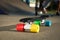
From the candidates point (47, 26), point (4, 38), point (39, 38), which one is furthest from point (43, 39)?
point (47, 26)

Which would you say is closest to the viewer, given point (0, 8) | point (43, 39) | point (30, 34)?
point (43, 39)

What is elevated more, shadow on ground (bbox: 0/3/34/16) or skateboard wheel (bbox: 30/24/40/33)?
shadow on ground (bbox: 0/3/34/16)

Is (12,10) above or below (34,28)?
above

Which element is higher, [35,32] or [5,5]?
[5,5]

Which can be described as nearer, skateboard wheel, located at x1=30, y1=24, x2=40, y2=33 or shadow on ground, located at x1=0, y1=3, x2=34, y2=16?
skateboard wheel, located at x1=30, y1=24, x2=40, y2=33

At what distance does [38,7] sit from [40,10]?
0.26m

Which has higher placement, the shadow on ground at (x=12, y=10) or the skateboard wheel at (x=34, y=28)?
the shadow on ground at (x=12, y=10)

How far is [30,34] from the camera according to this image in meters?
5.71

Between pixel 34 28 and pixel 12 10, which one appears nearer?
pixel 34 28

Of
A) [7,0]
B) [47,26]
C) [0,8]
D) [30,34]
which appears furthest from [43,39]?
[7,0]

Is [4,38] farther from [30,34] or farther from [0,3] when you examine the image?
[0,3]

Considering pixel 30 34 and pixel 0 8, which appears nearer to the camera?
pixel 30 34

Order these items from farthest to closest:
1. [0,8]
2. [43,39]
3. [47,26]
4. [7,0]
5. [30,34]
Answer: [7,0] → [0,8] → [47,26] → [30,34] → [43,39]

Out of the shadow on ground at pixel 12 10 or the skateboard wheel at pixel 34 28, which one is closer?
the skateboard wheel at pixel 34 28
